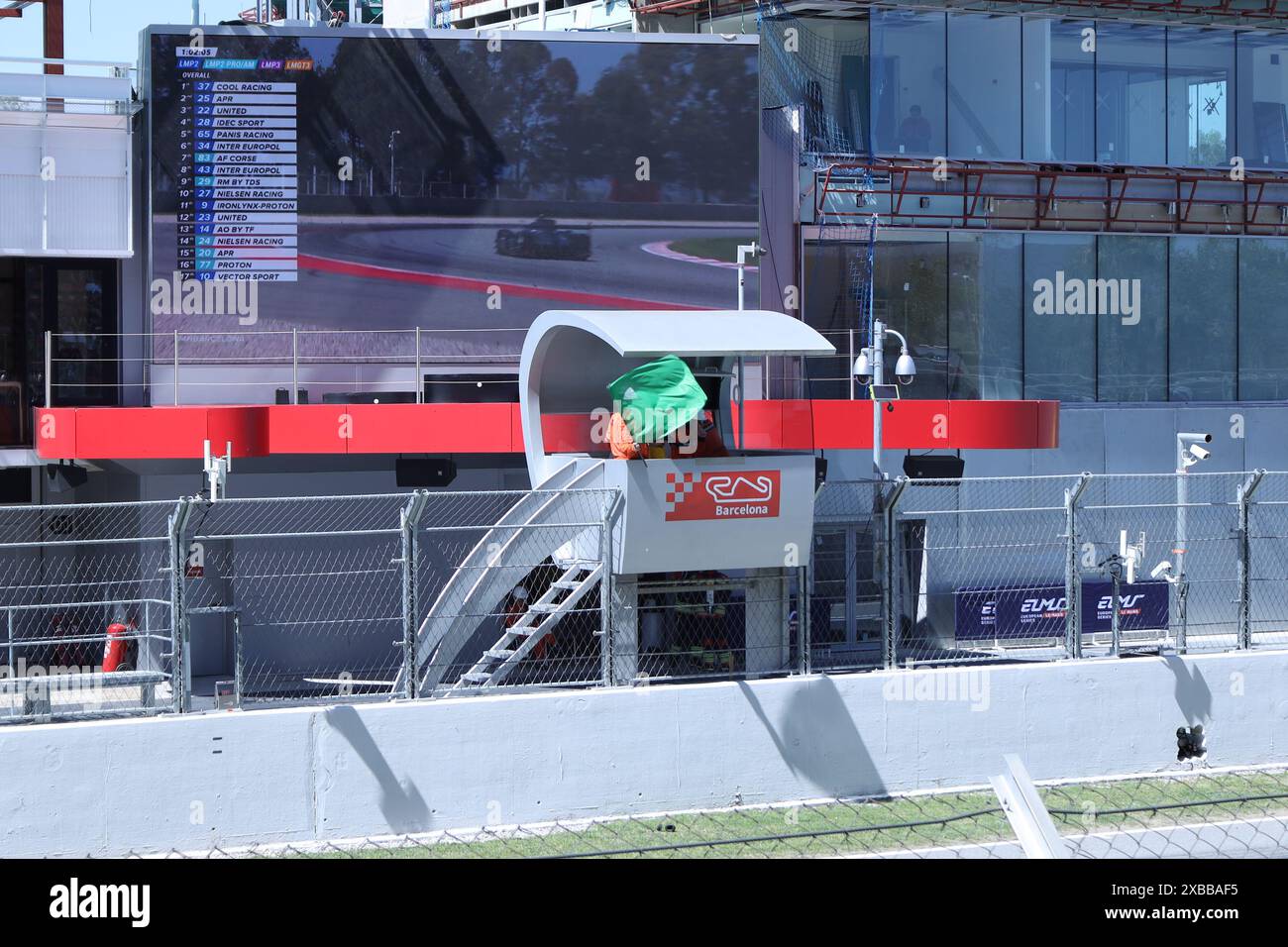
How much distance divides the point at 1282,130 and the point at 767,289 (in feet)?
33.7

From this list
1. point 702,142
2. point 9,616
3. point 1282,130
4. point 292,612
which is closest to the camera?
point 9,616

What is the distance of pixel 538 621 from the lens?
49.4 ft

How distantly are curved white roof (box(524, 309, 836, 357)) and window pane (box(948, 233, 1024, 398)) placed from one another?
10.0 metres

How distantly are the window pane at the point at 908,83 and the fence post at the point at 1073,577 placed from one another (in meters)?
11.6

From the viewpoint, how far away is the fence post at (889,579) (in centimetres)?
1423

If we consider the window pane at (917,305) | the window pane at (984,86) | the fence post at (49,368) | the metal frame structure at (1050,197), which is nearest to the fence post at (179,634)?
the fence post at (49,368)

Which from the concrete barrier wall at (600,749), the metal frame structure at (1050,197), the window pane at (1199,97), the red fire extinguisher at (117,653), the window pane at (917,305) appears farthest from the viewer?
the window pane at (1199,97)

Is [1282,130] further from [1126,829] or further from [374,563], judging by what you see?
[1126,829]

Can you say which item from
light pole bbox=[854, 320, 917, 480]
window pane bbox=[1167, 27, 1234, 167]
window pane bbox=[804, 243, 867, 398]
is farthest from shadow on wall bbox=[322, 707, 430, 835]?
window pane bbox=[1167, 27, 1234, 167]

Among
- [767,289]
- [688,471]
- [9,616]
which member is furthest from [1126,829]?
[767,289]

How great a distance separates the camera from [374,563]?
2045cm

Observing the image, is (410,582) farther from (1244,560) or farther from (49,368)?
(49,368)

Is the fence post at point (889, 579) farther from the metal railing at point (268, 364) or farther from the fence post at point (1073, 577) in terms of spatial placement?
the metal railing at point (268, 364)

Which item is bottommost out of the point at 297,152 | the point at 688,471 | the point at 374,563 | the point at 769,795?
the point at 769,795
